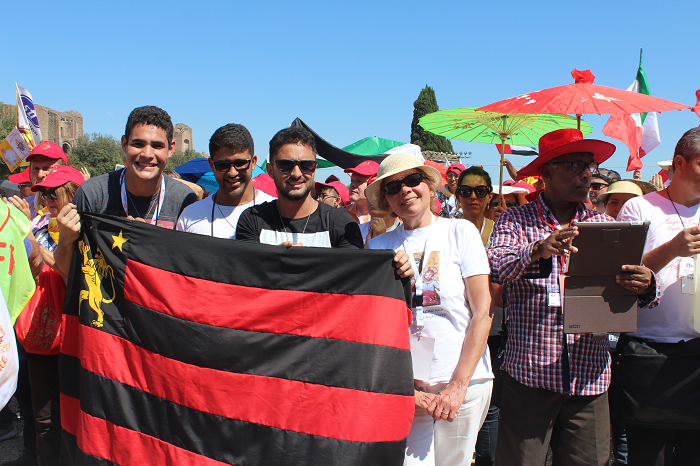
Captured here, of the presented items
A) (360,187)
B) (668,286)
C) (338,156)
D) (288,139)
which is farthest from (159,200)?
(338,156)

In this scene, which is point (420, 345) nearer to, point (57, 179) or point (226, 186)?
point (226, 186)

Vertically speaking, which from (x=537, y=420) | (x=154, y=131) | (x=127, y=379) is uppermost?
(x=154, y=131)

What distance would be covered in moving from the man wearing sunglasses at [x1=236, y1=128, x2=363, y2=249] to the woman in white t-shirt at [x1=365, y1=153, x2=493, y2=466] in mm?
361

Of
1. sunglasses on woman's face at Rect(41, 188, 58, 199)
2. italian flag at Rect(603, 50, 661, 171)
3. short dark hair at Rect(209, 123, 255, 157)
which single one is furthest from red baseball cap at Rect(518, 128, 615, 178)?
sunglasses on woman's face at Rect(41, 188, 58, 199)

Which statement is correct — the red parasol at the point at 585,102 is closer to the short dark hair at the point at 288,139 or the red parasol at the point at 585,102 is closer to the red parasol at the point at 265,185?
the short dark hair at the point at 288,139

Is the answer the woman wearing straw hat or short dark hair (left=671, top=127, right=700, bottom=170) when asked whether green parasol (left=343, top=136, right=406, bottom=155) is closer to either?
the woman wearing straw hat

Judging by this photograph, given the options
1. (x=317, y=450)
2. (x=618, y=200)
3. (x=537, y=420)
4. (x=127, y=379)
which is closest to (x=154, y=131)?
(x=127, y=379)

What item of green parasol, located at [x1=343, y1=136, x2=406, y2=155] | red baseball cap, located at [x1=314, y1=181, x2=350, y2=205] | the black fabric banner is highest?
green parasol, located at [x1=343, y1=136, x2=406, y2=155]

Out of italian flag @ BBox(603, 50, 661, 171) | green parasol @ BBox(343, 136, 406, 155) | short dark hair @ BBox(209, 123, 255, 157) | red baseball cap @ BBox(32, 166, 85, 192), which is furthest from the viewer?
green parasol @ BBox(343, 136, 406, 155)

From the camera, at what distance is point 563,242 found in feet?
7.98

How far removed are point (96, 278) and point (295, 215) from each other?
123cm

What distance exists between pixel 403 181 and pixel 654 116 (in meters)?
5.24

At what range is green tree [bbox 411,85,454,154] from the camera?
4619 centimetres

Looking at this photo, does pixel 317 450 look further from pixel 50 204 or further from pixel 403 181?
pixel 50 204
